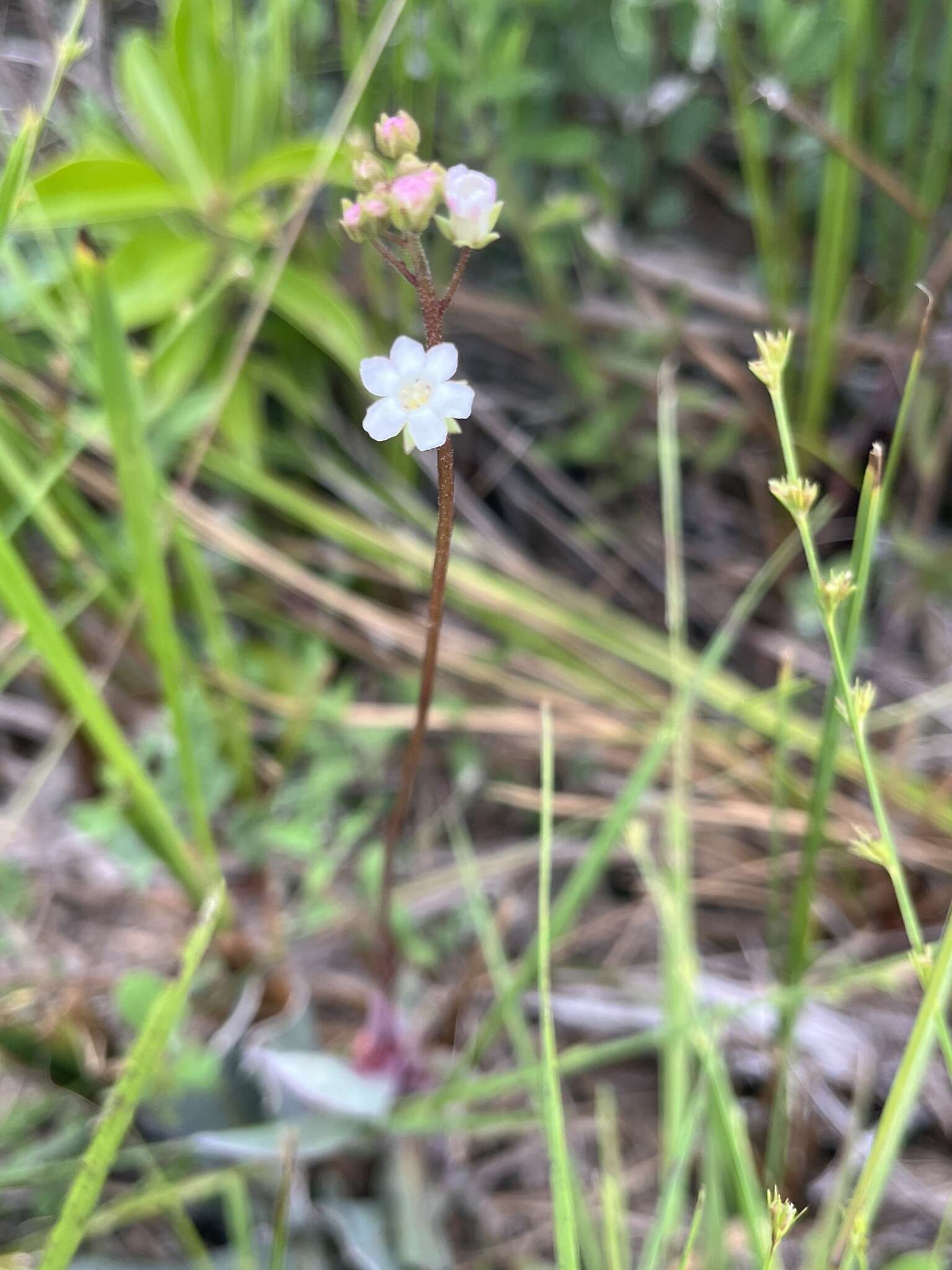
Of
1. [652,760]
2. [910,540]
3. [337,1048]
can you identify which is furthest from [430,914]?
[910,540]

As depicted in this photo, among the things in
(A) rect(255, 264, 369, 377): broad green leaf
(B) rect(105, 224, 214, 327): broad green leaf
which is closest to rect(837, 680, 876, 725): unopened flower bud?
(A) rect(255, 264, 369, 377): broad green leaf

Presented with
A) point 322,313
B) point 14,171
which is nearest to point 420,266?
point 14,171

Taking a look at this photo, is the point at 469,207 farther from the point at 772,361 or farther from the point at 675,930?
the point at 675,930

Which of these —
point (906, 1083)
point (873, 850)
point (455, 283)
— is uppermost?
point (455, 283)

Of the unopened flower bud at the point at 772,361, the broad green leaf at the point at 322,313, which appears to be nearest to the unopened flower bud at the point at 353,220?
the unopened flower bud at the point at 772,361

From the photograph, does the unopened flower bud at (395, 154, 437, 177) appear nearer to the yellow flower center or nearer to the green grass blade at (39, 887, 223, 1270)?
Result: the yellow flower center

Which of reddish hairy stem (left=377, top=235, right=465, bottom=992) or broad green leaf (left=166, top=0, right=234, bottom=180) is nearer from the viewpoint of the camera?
reddish hairy stem (left=377, top=235, right=465, bottom=992)
